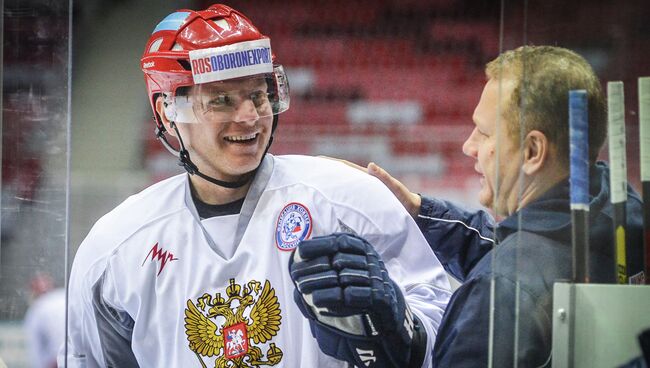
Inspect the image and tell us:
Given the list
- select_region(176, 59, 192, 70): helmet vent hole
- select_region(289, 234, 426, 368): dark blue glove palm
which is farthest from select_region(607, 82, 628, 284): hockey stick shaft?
select_region(176, 59, 192, 70): helmet vent hole

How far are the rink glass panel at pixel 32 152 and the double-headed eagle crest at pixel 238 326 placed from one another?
0.92ft

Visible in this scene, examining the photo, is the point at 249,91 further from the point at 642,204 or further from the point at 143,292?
the point at 642,204

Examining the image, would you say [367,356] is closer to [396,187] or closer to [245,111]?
[396,187]

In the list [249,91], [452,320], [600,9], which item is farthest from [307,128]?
[600,9]

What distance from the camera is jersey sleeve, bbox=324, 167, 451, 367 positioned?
1.66m

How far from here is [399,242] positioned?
1675mm

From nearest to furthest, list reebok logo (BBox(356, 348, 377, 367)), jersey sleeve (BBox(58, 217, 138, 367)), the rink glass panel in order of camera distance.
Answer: reebok logo (BBox(356, 348, 377, 367)), the rink glass panel, jersey sleeve (BBox(58, 217, 138, 367))

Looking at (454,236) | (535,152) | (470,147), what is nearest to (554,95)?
(535,152)

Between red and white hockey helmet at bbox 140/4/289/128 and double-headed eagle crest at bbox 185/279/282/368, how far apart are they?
0.36 metres

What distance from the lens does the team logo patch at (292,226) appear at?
1.65 m

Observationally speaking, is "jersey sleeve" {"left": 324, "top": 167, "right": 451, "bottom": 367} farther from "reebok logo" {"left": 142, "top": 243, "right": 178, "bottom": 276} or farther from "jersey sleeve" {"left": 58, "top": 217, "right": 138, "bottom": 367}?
"jersey sleeve" {"left": 58, "top": 217, "right": 138, "bottom": 367}

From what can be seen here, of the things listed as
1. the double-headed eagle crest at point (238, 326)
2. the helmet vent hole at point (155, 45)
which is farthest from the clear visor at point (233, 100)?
the double-headed eagle crest at point (238, 326)

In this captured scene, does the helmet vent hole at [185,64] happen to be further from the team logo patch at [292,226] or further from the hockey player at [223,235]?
the team logo patch at [292,226]

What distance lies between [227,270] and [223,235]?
3.2 inches
